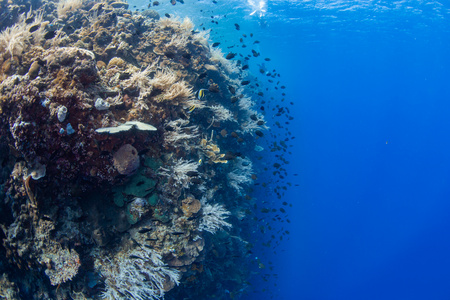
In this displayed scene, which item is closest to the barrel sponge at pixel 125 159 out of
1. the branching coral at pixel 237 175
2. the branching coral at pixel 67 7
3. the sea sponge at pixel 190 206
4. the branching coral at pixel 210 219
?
the sea sponge at pixel 190 206

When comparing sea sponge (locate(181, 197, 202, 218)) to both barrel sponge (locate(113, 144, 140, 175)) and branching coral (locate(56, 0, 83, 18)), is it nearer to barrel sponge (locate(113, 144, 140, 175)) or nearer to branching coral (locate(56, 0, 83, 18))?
barrel sponge (locate(113, 144, 140, 175))

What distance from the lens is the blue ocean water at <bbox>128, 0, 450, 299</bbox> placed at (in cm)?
2844

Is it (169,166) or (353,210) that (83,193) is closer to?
(169,166)

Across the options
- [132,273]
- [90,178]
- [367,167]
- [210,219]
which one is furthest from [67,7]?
[367,167]

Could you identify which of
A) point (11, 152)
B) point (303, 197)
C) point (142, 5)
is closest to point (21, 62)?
point (11, 152)

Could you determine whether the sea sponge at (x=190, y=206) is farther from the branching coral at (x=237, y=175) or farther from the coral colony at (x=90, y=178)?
the branching coral at (x=237, y=175)

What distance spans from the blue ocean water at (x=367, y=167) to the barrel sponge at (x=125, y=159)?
1156cm

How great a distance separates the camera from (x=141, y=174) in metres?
4.32

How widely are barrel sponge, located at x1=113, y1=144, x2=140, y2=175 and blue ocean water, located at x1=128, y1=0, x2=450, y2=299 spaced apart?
455 inches

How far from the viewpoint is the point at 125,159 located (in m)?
3.66

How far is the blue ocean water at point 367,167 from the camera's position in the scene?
1120 inches

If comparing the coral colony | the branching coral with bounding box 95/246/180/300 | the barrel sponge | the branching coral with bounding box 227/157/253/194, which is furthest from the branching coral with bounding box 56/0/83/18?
the branching coral with bounding box 95/246/180/300

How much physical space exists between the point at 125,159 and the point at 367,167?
8006 centimetres

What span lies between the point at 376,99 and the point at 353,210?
65404 millimetres
